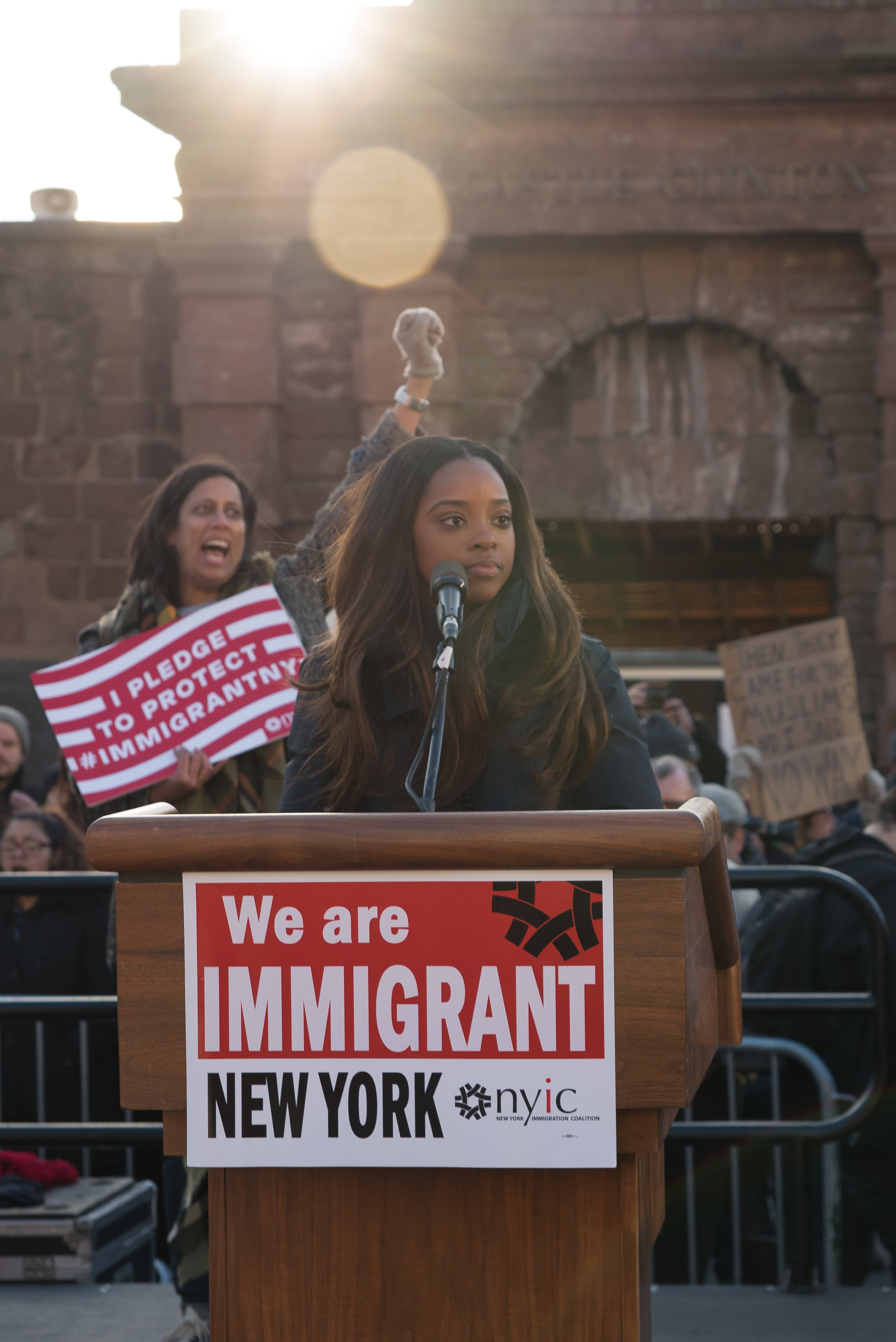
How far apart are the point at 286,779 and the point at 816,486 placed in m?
8.91

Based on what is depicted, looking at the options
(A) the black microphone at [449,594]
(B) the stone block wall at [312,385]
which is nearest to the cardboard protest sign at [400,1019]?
(A) the black microphone at [449,594]

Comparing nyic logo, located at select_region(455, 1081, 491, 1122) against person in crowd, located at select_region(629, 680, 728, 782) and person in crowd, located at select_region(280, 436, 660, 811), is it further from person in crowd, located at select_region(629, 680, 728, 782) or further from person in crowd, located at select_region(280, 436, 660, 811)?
person in crowd, located at select_region(629, 680, 728, 782)

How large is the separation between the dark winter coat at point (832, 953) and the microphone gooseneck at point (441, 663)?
237 centimetres

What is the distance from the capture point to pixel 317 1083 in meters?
1.78

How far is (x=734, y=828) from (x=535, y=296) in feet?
19.2

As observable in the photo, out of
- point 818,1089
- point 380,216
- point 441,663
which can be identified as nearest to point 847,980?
point 818,1089

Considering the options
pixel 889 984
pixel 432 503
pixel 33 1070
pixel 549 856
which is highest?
pixel 432 503

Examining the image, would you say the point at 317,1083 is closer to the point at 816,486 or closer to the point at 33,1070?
the point at 33,1070

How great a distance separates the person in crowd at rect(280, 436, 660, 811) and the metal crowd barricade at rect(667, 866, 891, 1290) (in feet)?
5.23

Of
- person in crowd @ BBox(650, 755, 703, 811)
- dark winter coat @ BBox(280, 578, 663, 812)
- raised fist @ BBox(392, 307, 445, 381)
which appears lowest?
person in crowd @ BBox(650, 755, 703, 811)

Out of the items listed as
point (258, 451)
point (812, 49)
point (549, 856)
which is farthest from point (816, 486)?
point (549, 856)

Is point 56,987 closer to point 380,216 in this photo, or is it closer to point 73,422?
point 73,422

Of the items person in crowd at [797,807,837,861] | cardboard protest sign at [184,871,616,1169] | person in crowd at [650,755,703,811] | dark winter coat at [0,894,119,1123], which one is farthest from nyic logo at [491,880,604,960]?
person in crowd at [797,807,837,861]

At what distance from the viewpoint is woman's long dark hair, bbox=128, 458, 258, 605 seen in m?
3.82
